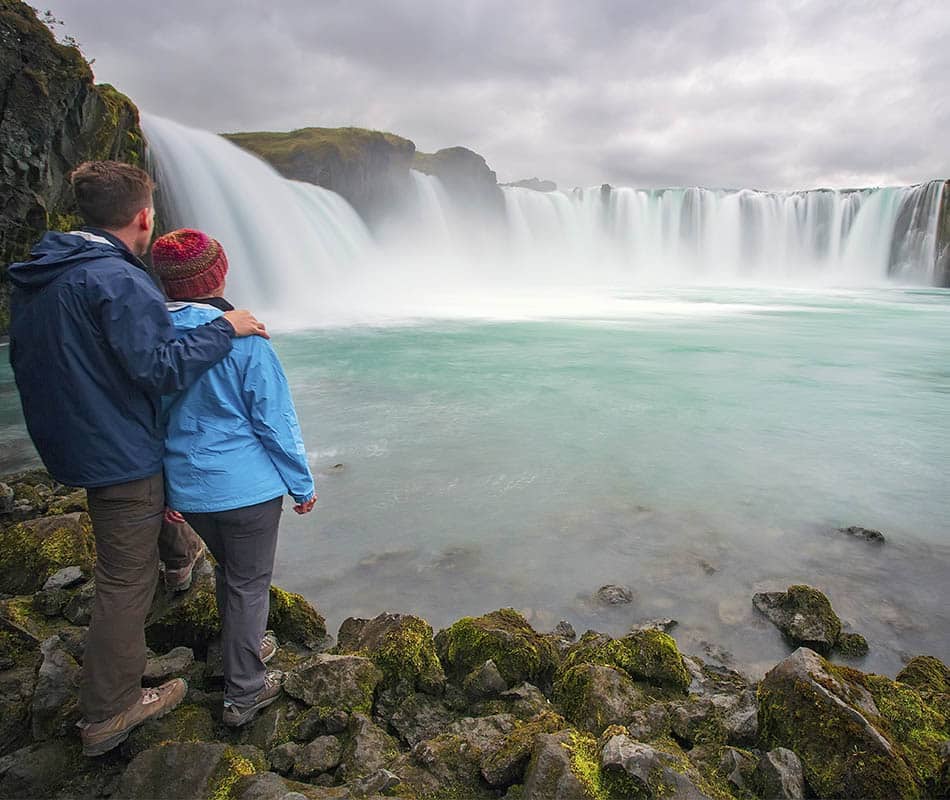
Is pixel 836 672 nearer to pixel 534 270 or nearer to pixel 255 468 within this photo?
pixel 255 468

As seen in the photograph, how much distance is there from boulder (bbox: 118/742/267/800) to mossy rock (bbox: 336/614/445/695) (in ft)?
3.53

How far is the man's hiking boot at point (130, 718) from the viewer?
2.80 metres

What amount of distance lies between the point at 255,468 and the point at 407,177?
54.7 metres

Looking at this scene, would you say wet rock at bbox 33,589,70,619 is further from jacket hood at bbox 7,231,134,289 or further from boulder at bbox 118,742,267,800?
jacket hood at bbox 7,231,134,289

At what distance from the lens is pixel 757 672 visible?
14.9ft

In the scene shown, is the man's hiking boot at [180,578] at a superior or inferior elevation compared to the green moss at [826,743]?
superior

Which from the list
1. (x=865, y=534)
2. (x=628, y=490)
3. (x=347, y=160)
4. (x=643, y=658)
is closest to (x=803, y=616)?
(x=643, y=658)

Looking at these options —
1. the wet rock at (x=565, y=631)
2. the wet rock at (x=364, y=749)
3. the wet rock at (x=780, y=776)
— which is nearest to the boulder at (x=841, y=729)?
the wet rock at (x=780, y=776)

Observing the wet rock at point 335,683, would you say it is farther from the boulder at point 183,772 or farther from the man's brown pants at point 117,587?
the man's brown pants at point 117,587

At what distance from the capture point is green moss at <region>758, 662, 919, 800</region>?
9.29ft

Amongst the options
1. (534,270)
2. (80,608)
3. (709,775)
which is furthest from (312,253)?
(534,270)

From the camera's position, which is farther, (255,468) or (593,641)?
(593,641)

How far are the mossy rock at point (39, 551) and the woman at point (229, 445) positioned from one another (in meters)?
2.31

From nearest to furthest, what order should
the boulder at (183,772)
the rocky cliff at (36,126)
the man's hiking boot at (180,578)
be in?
the boulder at (183,772) < the man's hiking boot at (180,578) < the rocky cliff at (36,126)
